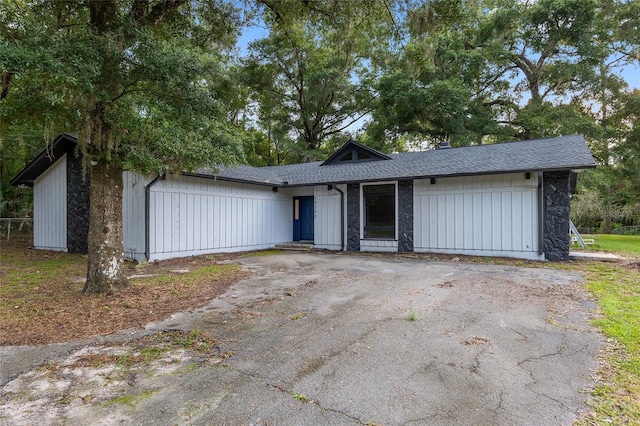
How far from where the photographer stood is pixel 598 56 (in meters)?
16.4

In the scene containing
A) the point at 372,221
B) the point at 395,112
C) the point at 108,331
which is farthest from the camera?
the point at 395,112

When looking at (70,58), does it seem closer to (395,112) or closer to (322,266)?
(322,266)

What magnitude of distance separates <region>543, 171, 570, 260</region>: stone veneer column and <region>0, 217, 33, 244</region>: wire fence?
18532 millimetres

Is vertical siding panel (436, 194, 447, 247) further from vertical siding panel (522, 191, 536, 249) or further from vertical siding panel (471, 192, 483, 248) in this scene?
vertical siding panel (522, 191, 536, 249)

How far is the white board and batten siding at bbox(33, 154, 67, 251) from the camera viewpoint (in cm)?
1091

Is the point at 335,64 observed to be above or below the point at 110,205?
above

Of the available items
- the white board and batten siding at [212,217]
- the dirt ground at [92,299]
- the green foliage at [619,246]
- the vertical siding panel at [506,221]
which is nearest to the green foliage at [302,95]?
the white board and batten siding at [212,217]

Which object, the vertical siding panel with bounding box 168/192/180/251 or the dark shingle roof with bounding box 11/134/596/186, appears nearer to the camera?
the dark shingle roof with bounding box 11/134/596/186

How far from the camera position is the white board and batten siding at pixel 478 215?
912cm

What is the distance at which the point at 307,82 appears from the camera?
2186 centimetres

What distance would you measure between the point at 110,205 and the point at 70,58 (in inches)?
88.6

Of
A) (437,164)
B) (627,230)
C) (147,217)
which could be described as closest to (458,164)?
(437,164)

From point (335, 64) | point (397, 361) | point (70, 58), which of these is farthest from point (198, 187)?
point (335, 64)

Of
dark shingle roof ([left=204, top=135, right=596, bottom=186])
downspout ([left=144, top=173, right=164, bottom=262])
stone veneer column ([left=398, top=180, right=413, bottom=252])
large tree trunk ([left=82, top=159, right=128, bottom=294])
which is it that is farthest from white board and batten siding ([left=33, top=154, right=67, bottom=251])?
stone veneer column ([left=398, top=180, right=413, bottom=252])
